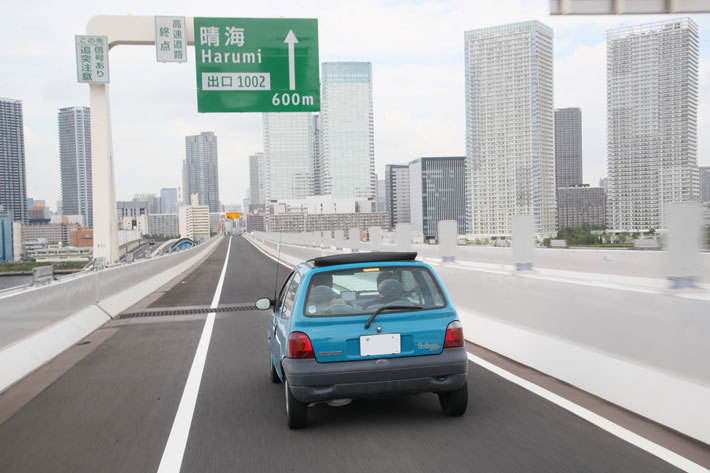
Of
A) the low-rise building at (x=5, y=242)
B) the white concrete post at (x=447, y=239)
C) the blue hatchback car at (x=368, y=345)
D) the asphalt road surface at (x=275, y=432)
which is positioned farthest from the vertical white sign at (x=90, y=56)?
the blue hatchback car at (x=368, y=345)

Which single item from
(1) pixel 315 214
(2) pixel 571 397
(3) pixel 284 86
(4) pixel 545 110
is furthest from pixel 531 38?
(2) pixel 571 397

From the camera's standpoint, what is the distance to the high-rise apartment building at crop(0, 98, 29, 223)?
2683cm

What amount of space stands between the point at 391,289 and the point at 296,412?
1.31 m

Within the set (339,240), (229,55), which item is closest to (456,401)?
(229,55)

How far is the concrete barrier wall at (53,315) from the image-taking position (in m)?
7.57

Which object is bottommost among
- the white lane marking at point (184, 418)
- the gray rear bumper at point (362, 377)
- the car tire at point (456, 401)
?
the white lane marking at point (184, 418)

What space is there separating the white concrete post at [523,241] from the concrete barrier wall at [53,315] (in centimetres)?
637

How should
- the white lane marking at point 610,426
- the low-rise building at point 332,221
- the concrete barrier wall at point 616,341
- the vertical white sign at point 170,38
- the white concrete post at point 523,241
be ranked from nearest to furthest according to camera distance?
the white lane marking at point 610,426, the concrete barrier wall at point 616,341, the white concrete post at point 523,241, the vertical white sign at point 170,38, the low-rise building at point 332,221

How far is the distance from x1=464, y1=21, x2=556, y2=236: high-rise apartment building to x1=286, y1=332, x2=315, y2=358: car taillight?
492 feet

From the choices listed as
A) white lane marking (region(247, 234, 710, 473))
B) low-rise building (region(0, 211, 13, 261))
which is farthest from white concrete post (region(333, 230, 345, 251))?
white lane marking (region(247, 234, 710, 473))

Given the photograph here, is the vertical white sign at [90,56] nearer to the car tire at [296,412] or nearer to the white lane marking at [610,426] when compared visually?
the white lane marking at [610,426]

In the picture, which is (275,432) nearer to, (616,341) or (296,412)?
(296,412)

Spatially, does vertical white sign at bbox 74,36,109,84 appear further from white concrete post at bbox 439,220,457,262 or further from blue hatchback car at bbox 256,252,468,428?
blue hatchback car at bbox 256,252,468,428

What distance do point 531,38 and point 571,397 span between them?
194094 mm
